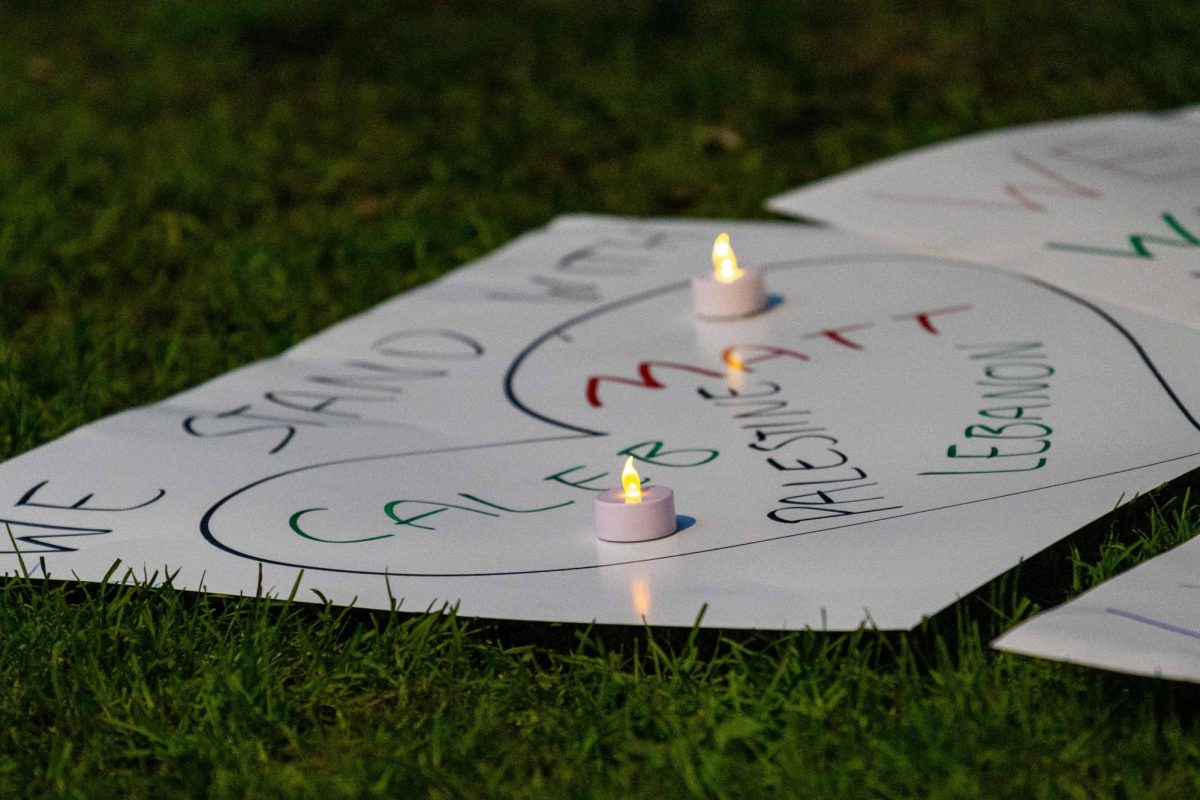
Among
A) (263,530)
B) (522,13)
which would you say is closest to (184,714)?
(263,530)

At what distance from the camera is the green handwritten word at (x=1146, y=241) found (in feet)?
7.54

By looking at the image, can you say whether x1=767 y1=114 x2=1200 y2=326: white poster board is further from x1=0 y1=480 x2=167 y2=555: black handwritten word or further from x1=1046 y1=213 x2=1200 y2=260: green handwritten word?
x1=0 y1=480 x2=167 y2=555: black handwritten word

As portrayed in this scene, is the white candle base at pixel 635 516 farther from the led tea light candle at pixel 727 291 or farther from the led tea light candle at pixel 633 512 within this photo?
the led tea light candle at pixel 727 291

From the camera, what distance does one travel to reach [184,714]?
4.54 ft

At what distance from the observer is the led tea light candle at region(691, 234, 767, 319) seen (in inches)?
93.4

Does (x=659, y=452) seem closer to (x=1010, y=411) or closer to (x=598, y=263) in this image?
(x=1010, y=411)

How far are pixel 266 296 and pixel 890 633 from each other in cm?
175

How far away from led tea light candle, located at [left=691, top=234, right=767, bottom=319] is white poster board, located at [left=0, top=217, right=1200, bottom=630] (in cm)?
3

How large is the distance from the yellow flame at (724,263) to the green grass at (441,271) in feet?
2.42

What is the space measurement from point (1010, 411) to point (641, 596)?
63cm

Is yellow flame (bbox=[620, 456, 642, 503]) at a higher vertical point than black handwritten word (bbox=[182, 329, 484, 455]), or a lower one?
higher

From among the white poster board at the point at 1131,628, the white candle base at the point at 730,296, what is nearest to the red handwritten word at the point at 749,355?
the white candle base at the point at 730,296

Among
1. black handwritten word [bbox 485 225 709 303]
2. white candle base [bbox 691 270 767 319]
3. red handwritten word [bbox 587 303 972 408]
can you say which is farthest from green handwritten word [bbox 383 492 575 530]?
black handwritten word [bbox 485 225 709 303]

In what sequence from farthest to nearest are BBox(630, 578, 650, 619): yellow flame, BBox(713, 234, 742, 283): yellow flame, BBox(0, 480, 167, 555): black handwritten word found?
BBox(713, 234, 742, 283): yellow flame < BBox(0, 480, 167, 555): black handwritten word < BBox(630, 578, 650, 619): yellow flame
